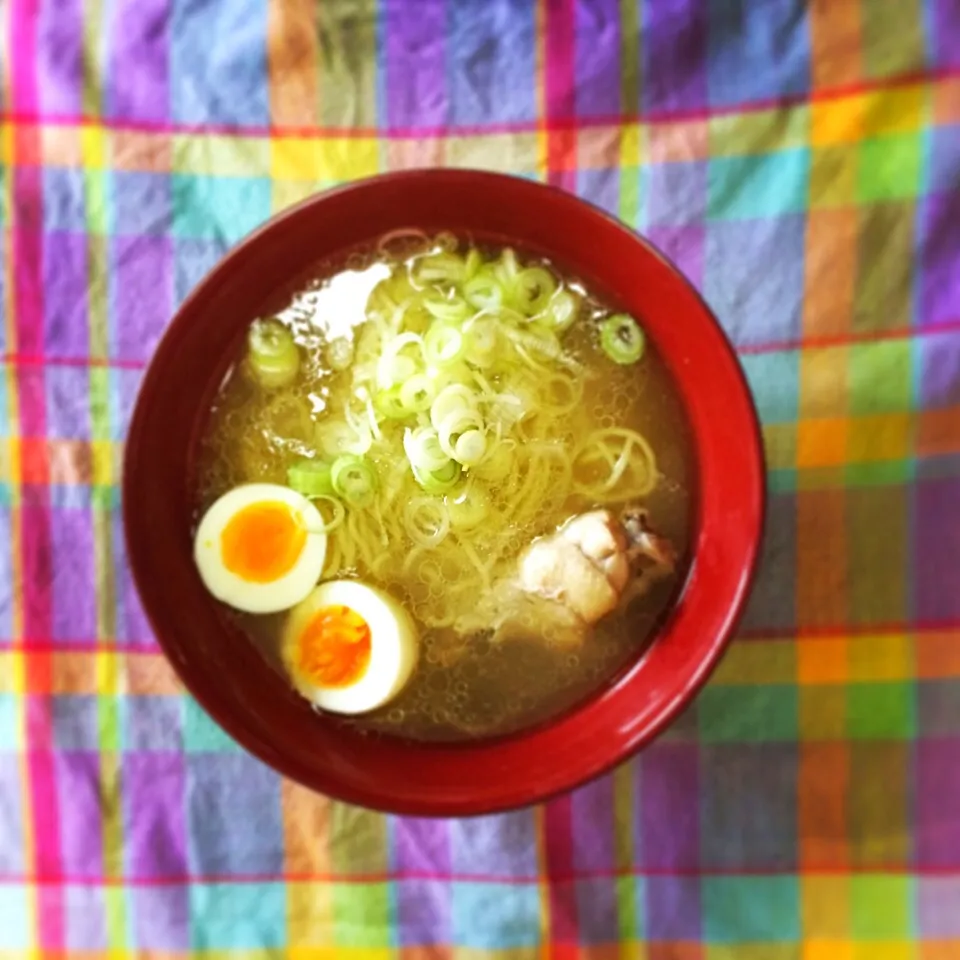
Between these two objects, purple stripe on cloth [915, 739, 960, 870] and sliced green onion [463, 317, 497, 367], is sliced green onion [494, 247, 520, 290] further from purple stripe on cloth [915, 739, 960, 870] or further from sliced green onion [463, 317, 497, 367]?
purple stripe on cloth [915, 739, 960, 870]

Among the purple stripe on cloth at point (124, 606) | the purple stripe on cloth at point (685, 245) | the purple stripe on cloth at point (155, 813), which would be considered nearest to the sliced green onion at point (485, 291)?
the purple stripe on cloth at point (685, 245)

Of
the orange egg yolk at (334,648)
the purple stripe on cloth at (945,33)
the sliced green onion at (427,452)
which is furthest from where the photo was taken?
the purple stripe on cloth at (945,33)

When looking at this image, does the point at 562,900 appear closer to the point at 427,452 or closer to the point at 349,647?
the point at 349,647

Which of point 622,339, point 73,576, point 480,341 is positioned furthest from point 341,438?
point 73,576

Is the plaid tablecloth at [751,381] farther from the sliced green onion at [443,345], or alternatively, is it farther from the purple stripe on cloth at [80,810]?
the sliced green onion at [443,345]

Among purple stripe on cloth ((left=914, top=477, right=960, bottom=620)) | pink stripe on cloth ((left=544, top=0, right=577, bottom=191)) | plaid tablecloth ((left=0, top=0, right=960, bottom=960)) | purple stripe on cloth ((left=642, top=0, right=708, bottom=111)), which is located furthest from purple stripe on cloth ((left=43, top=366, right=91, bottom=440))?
purple stripe on cloth ((left=914, top=477, right=960, bottom=620))

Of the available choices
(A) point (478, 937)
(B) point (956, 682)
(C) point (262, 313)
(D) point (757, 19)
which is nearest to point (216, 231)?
(C) point (262, 313)
